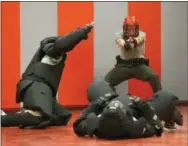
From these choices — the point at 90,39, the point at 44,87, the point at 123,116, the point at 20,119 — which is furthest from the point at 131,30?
the point at 123,116

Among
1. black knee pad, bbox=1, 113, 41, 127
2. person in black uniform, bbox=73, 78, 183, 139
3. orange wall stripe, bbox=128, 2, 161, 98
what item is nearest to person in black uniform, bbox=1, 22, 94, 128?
black knee pad, bbox=1, 113, 41, 127

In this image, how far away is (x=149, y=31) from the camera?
5.12 metres

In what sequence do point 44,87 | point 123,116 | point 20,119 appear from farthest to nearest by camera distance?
point 44,87 < point 20,119 < point 123,116

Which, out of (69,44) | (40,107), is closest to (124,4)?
(69,44)

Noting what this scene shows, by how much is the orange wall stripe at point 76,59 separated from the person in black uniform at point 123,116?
1869mm

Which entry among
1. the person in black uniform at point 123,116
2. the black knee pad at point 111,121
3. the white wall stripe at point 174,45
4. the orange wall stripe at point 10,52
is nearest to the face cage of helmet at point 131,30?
the white wall stripe at point 174,45

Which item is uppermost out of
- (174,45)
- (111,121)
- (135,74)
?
(174,45)

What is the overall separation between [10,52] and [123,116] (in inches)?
92.8

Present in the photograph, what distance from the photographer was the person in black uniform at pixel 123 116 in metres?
2.76

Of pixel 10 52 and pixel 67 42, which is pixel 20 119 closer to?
pixel 67 42

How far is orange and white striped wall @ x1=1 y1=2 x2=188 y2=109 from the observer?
484 cm

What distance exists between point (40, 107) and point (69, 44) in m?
0.54

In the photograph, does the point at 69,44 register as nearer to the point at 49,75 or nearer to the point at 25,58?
the point at 49,75

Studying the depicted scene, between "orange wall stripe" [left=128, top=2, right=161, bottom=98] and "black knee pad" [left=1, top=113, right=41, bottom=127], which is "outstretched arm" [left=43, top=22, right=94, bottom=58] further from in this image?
"orange wall stripe" [left=128, top=2, right=161, bottom=98]
